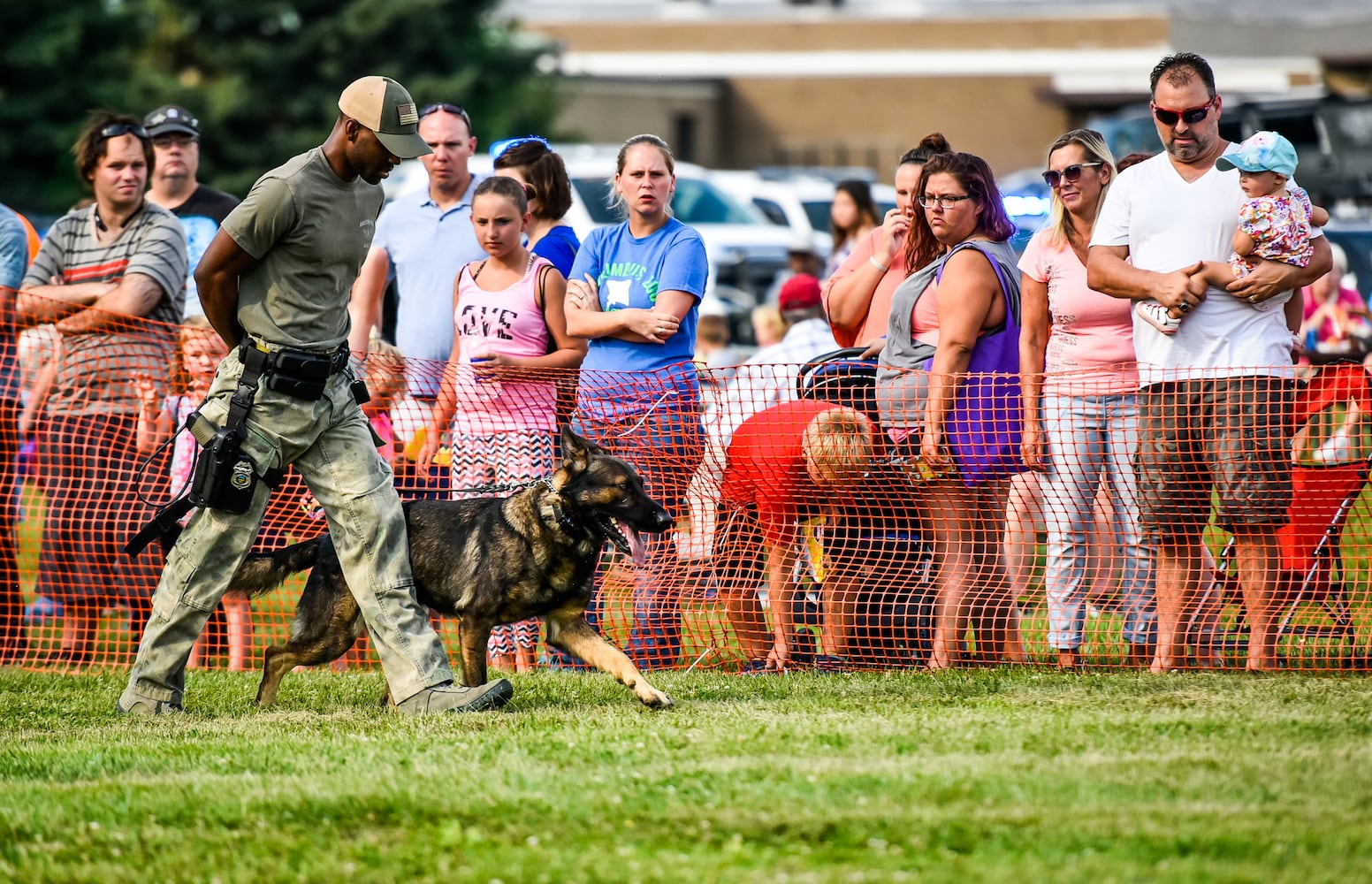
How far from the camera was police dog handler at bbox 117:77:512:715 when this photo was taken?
5.96m

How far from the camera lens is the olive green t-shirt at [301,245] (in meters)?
5.92

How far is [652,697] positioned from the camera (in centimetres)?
615

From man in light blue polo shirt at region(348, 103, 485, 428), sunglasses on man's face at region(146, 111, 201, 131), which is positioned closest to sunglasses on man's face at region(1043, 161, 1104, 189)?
man in light blue polo shirt at region(348, 103, 485, 428)

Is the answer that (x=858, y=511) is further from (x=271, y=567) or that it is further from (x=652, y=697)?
(x=271, y=567)

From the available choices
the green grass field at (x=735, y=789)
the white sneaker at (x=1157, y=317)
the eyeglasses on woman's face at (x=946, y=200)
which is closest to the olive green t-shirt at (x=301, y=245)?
the green grass field at (x=735, y=789)

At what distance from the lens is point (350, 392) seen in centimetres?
636

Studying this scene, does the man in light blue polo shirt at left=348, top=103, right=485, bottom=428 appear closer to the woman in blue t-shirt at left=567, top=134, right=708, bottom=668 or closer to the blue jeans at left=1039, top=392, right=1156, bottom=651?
the woman in blue t-shirt at left=567, top=134, right=708, bottom=668

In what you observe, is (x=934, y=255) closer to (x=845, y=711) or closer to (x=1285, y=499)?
(x=1285, y=499)

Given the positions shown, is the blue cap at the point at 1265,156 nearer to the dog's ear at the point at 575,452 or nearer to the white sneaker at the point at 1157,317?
the white sneaker at the point at 1157,317

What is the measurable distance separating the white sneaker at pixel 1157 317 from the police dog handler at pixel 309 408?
292 cm

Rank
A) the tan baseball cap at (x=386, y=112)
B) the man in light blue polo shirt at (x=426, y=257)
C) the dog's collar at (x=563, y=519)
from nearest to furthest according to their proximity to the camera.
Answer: the tan baseball cap at (x=386, y=112), the dog's collar at (x=563, y=519), the man in light blue polo shirt at (x=426, y=257)

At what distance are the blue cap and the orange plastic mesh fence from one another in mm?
833

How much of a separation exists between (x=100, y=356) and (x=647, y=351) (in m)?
2.70

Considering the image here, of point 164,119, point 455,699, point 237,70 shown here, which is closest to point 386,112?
point 455,699
